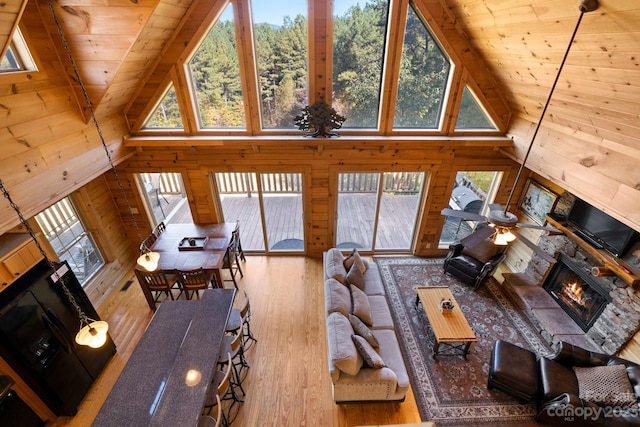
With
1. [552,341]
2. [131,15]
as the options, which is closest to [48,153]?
[131,15]

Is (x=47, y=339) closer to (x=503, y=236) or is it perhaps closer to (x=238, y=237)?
(x=238, y=237)

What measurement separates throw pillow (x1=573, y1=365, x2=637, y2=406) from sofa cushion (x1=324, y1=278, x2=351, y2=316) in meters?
2.67

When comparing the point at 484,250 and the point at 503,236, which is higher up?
the point at 503,236

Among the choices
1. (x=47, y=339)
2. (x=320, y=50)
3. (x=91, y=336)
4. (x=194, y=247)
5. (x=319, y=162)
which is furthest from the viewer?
(x=319, y=162)

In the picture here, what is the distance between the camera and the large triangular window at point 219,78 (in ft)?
13.5

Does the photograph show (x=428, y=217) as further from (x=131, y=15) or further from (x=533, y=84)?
(x=131, y=15)

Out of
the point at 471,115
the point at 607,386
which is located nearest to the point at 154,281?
the point at 471,115

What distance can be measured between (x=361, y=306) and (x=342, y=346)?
0.78 metres

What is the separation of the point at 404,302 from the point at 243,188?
4411 mm

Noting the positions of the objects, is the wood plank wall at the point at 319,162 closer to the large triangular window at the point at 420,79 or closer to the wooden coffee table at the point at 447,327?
the large triangular window at the point at 420,79

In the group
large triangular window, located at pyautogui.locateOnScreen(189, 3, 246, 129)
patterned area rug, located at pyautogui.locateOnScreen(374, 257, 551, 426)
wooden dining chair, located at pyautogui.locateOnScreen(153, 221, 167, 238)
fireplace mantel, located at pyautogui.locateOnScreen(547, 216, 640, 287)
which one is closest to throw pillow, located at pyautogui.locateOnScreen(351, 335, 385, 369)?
patterned area rug, located at pyautogui.locateOnScreen(374, 257, 551, 426)

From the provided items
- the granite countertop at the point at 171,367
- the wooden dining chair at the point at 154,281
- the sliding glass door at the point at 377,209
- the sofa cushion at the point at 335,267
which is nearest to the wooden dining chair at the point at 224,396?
the granite countertop at the point at 171,367

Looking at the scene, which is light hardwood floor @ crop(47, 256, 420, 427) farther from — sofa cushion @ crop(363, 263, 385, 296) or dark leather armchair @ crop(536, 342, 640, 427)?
dark leather armchair @ crop(536, 342, 640, 427)

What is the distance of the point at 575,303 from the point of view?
4.30 meters
